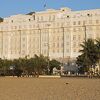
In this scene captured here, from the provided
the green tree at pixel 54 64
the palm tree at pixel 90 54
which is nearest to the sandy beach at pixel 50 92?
the palm tree at pixel 90 54

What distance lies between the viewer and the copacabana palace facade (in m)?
122

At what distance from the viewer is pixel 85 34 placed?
121 metres

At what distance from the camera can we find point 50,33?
130 m

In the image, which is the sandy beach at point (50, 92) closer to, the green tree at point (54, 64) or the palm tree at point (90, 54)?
the palm tree at point (90, 54)

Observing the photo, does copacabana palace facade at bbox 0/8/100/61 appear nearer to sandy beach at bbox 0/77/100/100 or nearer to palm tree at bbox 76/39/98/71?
palm tree at bbox 76/39/98/71

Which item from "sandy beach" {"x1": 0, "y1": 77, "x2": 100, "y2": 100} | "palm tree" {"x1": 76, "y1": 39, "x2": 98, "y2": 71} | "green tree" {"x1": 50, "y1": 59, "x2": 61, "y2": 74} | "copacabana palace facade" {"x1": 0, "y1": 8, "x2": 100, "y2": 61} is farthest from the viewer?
"copacabana palace facade" {"x1": 0, "y1": 8, "x2": 100, "y2": 61}

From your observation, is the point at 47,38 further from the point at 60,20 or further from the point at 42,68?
the point at 42,68

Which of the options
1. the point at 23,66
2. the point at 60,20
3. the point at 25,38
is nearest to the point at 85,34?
the point at 60,20

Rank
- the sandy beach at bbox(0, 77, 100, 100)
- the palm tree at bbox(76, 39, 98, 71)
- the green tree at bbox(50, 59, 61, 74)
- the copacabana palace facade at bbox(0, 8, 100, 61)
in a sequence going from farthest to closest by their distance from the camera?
the copacabana palace facade at bbox(0, 8, 100, 61) < the green tree at bbox(50, 59, 61, 74) < the palm tree at bbox(76, 39, 98, 71) < the sandy beach at bbox(0, 77, 100, 100)

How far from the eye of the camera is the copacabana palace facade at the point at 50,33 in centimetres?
12188

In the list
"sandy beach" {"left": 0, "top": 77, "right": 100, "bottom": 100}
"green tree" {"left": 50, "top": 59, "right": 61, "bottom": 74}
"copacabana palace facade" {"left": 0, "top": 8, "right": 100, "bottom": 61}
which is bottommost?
"sandy beach" {"left": 0, "top": 77, "right": 100, "bottom": 100}

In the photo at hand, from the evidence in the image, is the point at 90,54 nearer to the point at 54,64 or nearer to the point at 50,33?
the point at 54,64

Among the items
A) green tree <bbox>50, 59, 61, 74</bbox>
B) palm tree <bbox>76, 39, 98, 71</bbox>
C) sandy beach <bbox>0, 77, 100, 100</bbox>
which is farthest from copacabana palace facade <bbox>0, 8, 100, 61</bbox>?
sandy beach <bbox>0, 77, 100, 100</bbox>

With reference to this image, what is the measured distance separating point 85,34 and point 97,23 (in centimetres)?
522
